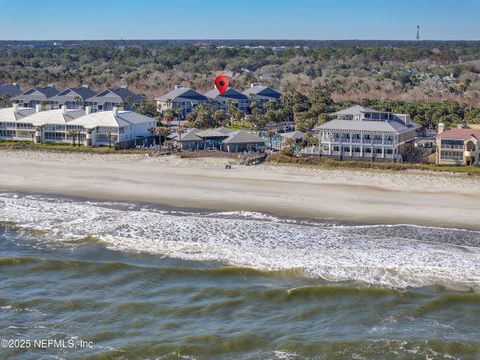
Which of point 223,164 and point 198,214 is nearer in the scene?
point 198,214

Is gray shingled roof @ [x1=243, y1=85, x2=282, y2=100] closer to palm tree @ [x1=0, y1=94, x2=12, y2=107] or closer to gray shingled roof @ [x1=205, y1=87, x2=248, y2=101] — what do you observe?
gray shingled roof @ [x1=205, y1=87, x2=248, y2=101]

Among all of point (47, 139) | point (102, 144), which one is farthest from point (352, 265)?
point (47, 139)

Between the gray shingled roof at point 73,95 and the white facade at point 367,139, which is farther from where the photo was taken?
the gray shingled roof at point 73,95

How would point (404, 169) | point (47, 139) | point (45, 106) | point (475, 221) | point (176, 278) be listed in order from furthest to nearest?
point (45, 106) → point (47, 139) → point (404, 169) → point (475, 221) → point (176, 278)

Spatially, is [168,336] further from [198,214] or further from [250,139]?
[250,139]

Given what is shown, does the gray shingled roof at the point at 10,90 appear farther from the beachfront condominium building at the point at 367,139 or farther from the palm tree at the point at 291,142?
the beachfront condominium building at the point at 367,139

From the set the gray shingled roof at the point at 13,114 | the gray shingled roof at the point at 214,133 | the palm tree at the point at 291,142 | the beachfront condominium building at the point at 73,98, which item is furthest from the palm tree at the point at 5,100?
the palm tree at the point at 291,142
